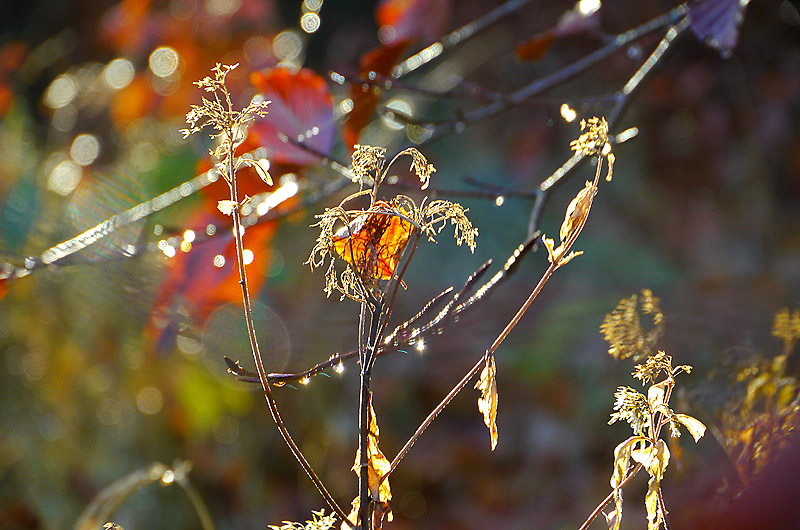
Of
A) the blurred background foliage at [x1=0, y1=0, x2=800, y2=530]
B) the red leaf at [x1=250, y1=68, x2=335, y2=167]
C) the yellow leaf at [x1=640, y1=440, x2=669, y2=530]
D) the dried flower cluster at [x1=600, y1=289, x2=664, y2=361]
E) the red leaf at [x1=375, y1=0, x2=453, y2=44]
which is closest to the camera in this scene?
the yellow leaf at [x1=640, y1=440, x2=669, y2=530]

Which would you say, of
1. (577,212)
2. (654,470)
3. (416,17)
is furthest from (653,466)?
(416,17)

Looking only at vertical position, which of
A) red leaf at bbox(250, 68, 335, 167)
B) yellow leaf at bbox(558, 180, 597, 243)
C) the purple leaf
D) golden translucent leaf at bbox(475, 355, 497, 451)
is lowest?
golden translucent leaf at bbox(475, 355, 497, 451)

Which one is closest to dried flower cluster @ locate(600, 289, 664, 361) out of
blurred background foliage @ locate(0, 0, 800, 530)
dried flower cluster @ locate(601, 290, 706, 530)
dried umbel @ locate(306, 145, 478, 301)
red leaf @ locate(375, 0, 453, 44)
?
dried flower cluster @ locate(601, 290, 706, 530)

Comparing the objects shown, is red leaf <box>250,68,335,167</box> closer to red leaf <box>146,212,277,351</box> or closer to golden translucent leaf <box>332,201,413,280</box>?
red leaf <box>146,212,277,351</box>

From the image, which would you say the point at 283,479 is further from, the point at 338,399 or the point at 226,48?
the point at 226,48

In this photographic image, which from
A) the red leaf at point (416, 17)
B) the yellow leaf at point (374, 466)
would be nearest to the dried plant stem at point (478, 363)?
the yellow leaf at point (374, 466)

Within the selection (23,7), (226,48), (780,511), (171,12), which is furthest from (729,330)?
(23,7)
